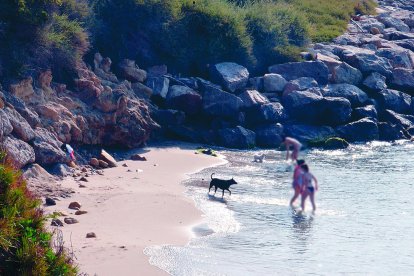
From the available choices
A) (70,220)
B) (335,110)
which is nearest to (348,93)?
(335,110)

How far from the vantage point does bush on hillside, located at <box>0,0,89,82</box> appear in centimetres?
3753

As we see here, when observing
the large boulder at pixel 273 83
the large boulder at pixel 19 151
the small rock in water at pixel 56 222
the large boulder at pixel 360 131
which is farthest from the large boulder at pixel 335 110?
the small rock in water at pixel 56 222

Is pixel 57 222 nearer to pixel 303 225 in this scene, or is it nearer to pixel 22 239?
pixel 22 239

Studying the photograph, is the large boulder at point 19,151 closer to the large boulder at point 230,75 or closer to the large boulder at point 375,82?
the large boulder at point 230,75

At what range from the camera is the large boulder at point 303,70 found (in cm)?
5691

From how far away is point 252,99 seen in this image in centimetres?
5091

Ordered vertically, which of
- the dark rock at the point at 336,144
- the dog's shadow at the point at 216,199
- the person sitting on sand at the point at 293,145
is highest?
the person sitting on sand at the point at 293,145

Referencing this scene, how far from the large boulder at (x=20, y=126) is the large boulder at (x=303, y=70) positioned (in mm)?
27289

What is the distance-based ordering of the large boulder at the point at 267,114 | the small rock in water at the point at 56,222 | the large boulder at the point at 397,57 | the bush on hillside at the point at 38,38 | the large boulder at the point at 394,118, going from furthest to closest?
1. the large boulder at the point at 397,57
2. the large boulder at the point at 394,118
3. the large boulder at the point at 267,114
4. the bush on hillside at the point at 38,38
5. the small rock in water at the point at 56,222

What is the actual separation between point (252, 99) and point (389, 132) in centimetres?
1074

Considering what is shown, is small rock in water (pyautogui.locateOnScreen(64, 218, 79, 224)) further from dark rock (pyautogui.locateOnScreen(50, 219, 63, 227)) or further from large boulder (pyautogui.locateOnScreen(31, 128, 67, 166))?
large boulder (pyautogui.locateOnScreen(31, 128, 67, 166))

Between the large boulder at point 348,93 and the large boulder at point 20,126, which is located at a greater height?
the large boulder at point 20,126

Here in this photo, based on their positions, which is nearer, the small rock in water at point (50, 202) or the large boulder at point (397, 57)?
the small rock in water at point (50, 202)

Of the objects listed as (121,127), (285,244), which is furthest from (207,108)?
(285,244)
